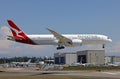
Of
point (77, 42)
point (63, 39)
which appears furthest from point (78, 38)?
point (63, 39)

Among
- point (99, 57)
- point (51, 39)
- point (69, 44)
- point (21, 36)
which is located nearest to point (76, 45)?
point (69, 44)

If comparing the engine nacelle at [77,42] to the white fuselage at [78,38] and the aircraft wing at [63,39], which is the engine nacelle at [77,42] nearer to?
the aircraft wing at [63,39]

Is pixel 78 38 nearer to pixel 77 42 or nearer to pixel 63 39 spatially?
pixel 77 42

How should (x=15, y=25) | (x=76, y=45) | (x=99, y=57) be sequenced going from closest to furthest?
1. (x=76, y=45)
2. (x=15, y=25)
3. (x=99, y=57)

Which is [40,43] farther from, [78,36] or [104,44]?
[104,44]

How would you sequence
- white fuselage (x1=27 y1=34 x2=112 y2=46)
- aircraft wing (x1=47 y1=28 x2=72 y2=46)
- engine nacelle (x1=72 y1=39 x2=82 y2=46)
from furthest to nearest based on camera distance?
white fuselage (x1=27 y1=34 x2=112 y2=46) → aircraft wing (x1=47 y1=28 x2=72 y2=46) → engine nacelle (x1=72 y1=39 x2=82 y2=46)

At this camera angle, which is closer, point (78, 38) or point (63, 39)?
point (63, 39)

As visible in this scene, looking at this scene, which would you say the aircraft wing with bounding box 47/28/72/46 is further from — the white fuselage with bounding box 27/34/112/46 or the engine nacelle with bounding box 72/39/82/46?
the white fuselage with bounding box 27/34/112/46

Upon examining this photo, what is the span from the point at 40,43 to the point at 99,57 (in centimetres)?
11979

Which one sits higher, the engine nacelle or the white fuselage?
the white fuselage

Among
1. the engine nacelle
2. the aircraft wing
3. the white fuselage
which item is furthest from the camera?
the white fuselage

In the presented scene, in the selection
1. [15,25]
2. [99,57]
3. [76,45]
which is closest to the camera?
[76,45]

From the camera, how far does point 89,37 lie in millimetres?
83250

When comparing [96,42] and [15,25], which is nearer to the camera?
[96,42]
